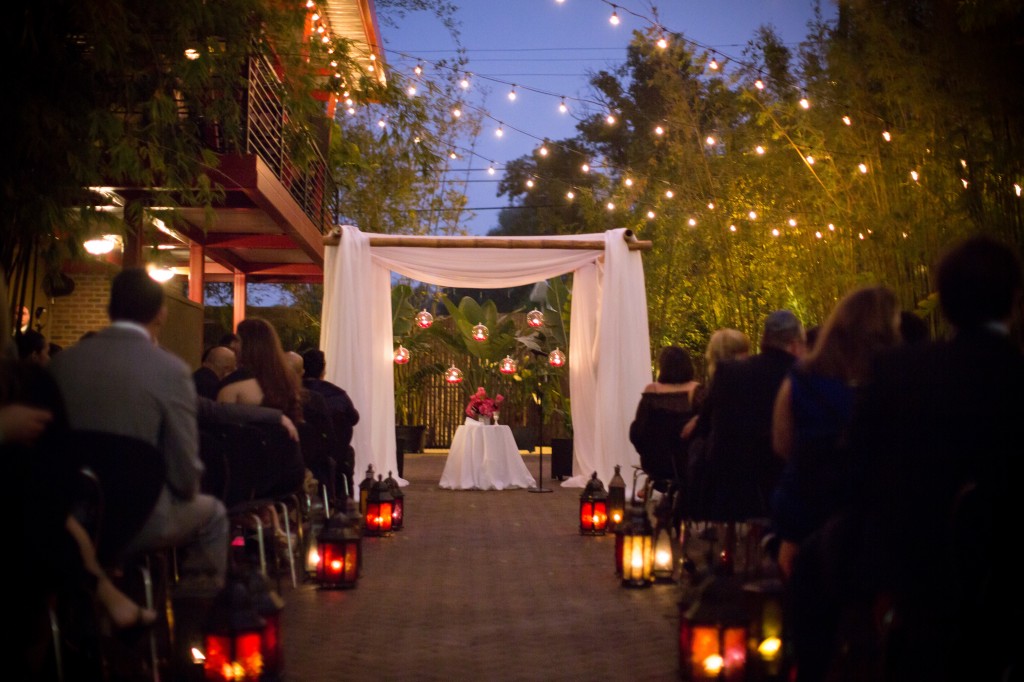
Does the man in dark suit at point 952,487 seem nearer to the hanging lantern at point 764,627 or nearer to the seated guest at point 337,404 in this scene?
the hanging lantern at point 764,627

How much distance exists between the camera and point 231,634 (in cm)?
378

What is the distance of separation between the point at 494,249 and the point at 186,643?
7.42 meters

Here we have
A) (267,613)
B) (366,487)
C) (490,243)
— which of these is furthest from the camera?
(490,243)

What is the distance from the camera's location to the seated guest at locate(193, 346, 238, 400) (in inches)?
270

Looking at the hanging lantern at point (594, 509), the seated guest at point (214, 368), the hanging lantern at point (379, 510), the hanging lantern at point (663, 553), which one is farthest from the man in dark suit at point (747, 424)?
the hanging lantern at point (379, 510)

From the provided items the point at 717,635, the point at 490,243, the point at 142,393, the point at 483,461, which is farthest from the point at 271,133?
the point at 717,635

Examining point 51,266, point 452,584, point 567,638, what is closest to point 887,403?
point 567,638

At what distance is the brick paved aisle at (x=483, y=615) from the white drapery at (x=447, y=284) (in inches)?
79.0

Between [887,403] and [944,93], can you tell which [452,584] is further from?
[944,93]

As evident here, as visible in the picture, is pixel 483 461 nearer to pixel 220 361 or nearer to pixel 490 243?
pixel 490 243

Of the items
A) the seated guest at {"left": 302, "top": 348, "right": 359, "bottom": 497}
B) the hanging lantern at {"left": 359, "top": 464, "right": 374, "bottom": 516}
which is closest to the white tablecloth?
the hanging lantern at {"left": 359, "top": 464, "right": 374, "bottom": 516}

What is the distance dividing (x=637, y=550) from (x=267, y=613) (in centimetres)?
332

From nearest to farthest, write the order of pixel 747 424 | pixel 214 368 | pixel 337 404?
pixel 747 424
pixel 214 368
pixel 337 404

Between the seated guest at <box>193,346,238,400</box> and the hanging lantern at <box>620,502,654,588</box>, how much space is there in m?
2.69
